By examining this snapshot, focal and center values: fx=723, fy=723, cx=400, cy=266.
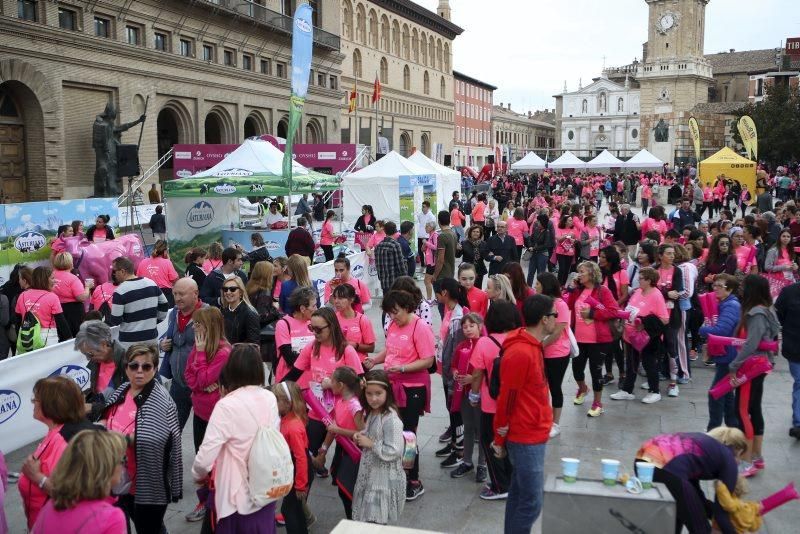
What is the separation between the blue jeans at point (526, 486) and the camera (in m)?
4.63

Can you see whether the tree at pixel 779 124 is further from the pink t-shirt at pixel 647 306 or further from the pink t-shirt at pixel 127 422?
the pink t-shirt at pixel 127 422

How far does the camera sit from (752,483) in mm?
6164

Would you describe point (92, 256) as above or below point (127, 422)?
above

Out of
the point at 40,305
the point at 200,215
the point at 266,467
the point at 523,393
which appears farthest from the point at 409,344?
the point at 200,215

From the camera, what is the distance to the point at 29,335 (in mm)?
7645

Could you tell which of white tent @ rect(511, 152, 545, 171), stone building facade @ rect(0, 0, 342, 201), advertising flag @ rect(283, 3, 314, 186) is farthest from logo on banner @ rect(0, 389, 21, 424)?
white tent @ rect(511, 152, 545, 171)

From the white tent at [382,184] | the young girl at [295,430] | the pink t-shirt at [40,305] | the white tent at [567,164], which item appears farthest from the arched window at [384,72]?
the young girl at [295,430]

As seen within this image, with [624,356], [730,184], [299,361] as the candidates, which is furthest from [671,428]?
[730,184]

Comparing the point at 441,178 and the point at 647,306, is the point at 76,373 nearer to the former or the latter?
the point at 647,306

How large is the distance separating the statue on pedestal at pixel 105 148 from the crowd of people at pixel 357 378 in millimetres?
19761

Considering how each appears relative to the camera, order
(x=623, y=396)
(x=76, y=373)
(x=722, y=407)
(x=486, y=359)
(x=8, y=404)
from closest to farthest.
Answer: (x=486, y=359), (x=722, y=407), (x=8, y=404), (x=76, y=373), (x=623, y=396)

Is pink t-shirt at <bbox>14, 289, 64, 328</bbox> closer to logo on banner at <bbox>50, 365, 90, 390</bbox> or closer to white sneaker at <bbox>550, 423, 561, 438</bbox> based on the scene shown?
logo on banner at <bbox>50, 365, 90, 390</bbox>

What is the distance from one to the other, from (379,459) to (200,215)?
14547 millimetres

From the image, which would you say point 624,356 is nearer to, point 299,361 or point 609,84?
point 299,361
